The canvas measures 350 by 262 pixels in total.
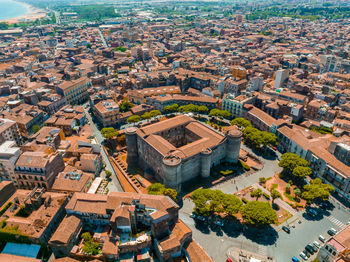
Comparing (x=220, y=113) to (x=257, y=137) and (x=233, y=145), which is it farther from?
(x=233, y=145)

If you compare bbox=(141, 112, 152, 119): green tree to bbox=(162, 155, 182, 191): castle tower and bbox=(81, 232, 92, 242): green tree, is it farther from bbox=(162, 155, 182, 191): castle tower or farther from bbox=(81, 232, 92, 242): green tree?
bbox=(81, 232, 92, 242): green tree

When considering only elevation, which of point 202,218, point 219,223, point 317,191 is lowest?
point 219,223

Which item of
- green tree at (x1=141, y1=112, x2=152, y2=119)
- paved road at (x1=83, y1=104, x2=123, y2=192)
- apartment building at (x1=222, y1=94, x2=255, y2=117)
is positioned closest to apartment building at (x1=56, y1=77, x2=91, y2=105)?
paved road at (x1=83, y1=104, x2=123, y2=192)

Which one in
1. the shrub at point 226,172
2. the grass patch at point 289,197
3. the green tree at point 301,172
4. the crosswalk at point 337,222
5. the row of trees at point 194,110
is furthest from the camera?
the row of trees at point 194,110

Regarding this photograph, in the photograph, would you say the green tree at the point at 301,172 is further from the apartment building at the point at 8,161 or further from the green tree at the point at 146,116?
the apartment building at the point at 8,161

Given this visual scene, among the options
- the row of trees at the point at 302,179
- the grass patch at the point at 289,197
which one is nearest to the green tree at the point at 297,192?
the row of trees at the point at 302,179

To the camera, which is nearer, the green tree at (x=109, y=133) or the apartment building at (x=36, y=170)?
the apartment building at (x=36, y=170)

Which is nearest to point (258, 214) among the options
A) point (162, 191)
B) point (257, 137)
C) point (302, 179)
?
point (162, 191)

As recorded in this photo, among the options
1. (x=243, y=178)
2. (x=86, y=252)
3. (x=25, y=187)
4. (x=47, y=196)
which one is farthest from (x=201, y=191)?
(x=25, y=187)
